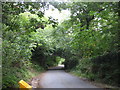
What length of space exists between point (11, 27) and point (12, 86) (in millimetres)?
3212

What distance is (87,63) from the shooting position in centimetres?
1444

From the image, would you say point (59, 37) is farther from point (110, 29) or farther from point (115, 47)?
point (110, 29)

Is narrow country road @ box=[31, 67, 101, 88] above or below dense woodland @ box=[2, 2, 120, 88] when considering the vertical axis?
below

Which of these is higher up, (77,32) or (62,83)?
(77,32)

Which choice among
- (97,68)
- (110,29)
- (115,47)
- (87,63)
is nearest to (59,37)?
(87,63)

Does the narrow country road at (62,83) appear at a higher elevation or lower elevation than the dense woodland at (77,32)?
lower

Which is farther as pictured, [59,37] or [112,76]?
[59,37]

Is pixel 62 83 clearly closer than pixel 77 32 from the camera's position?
No

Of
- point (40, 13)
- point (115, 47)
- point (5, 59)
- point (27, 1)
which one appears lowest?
point (5, 59)

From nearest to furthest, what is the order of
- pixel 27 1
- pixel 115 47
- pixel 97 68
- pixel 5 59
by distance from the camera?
pixel 27 1 → pixel 5 59 → pixel 115 47 → pixel 97 68

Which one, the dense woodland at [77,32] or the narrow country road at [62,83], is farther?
the narrow country road at [62,83]

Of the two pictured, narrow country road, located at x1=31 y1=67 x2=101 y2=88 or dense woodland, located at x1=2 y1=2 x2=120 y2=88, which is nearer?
dense woodland, located at x1=2 y1=2 x2=120 y2=88

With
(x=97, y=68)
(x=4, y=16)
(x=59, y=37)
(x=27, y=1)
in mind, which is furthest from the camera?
(x=59, y=37)

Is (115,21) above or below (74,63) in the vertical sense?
above
